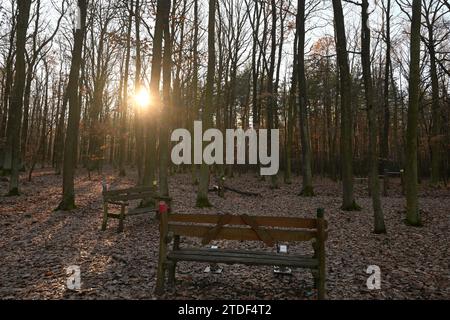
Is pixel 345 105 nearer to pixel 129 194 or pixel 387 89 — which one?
pixel 129 194

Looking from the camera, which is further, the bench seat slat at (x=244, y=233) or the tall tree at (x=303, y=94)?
the tall tree at (x=303, y=94)

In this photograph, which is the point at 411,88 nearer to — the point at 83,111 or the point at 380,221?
the point at 380,221

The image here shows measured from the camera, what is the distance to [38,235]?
8203 mm

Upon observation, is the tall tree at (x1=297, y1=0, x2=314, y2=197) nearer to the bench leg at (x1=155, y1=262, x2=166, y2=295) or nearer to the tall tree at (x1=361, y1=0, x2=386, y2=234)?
the tall tree at (x1=361, y1=0, x2=386, y2=234)

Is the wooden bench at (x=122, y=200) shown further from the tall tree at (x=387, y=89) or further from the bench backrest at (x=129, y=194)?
the tall tree at (x=387, y=89)

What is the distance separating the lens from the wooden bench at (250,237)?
441cm

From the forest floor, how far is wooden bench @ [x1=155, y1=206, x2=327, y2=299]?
23.5 inches

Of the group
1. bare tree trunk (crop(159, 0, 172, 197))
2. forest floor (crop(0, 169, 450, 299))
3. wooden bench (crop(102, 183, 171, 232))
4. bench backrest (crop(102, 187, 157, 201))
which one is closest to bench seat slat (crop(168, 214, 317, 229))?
forest floor (crop(0, 169, 450, 299))

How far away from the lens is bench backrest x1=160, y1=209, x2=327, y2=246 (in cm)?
447

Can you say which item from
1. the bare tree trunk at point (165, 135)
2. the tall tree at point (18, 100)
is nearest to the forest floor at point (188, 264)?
the bare tree trunk at point (165, 135)

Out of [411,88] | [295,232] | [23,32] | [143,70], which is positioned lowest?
[295,232]

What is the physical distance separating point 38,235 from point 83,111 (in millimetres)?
32029

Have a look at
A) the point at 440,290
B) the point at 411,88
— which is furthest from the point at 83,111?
the point at 440,290

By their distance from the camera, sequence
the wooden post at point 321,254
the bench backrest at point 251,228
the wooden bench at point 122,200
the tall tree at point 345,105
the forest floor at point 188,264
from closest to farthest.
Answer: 1. the wooden post at point 321,254
2. the bench backrest at point 251,228
3. the forest floor at point 188,264
4. the wooden bench at point 122,200
5. the tall tree at point 345,105
